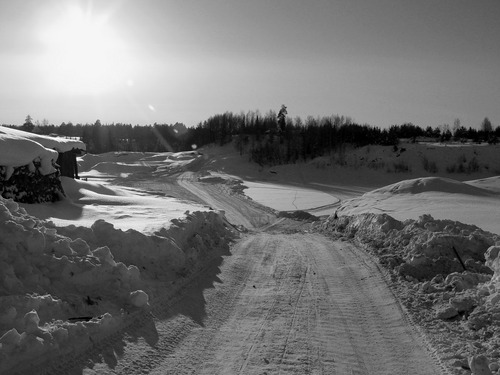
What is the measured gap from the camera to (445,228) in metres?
9.69

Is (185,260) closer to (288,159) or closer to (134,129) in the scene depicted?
(288,159)

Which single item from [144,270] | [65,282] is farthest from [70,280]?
[144,270]

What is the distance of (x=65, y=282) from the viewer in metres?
5.75

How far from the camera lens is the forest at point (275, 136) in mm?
65500

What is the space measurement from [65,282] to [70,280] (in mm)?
67

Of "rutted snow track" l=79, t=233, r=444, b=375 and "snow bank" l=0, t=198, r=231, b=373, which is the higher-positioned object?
"snow bank" l=0, t=198, r=231, b=373

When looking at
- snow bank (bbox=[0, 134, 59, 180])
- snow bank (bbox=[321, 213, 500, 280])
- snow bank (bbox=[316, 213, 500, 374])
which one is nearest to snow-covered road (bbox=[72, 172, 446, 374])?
snow bank (bbox=[316, 213, 500, 374])

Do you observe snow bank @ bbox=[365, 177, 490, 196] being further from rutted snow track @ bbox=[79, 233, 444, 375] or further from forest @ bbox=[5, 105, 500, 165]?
forest @ bbox=[5, 105, 500, 165]

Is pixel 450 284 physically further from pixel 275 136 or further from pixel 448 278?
pixel 275 136

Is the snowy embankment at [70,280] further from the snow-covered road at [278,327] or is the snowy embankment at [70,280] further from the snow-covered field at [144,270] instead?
the snow-covered road at [278,327]

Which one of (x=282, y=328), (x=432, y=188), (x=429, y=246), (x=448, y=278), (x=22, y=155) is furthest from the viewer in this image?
(x=432, y=188)

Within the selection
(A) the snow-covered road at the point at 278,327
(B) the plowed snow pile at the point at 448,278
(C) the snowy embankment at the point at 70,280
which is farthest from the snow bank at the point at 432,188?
(C) the snowy embankment at the point at 70,280

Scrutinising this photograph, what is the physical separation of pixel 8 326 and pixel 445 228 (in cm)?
882

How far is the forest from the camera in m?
65.5
